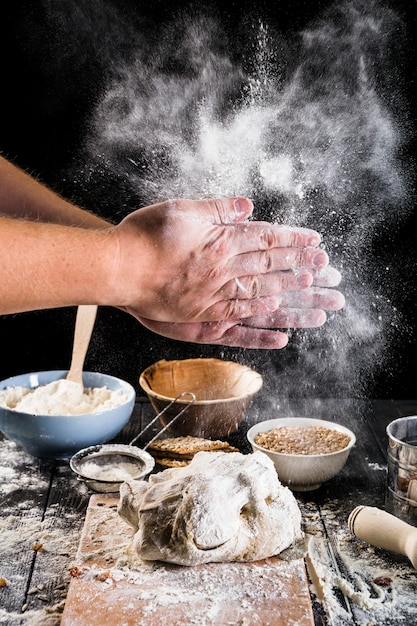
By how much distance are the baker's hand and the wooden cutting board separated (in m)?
0.51

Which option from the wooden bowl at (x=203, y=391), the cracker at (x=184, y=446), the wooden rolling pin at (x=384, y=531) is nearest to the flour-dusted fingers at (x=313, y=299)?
the wooden bowl at (x=203, y=391)

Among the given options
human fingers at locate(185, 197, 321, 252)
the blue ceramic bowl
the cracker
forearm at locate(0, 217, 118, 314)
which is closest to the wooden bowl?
the cracker

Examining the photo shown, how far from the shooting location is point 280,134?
2.35 m

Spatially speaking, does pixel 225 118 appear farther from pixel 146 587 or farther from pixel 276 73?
pixel 146 587

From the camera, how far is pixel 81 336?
86.7 inches

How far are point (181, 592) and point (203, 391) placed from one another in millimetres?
965

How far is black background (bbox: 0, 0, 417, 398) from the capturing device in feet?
7.57

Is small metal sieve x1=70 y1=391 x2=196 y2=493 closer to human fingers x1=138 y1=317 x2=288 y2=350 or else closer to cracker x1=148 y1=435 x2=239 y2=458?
cracker x1=148 y1=435 x2=239 y2=458

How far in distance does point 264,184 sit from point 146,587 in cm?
143

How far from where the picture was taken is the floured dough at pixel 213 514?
139 centimetres

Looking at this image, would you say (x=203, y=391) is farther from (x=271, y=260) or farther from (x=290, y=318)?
(x=271, y=260)

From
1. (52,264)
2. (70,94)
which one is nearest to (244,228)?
(52,264)

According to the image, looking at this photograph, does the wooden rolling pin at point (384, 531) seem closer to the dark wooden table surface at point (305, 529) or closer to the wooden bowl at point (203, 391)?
the dark wooden table surface at point (305, 529)

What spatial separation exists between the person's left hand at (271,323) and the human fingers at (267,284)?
87 millimetres
